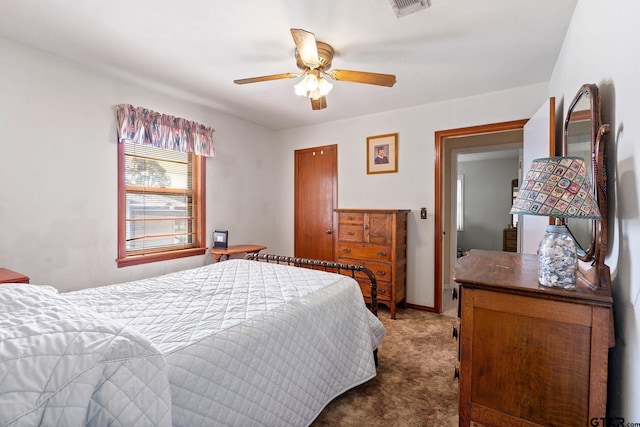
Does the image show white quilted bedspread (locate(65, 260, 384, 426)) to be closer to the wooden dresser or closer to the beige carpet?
the beige carpet

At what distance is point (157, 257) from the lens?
122 inches

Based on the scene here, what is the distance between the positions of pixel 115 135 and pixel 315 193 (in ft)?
8.15

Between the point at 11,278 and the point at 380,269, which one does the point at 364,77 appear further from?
the point at 11,278

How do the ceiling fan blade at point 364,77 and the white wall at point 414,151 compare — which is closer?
Answer: the ceiling fan blade at point 364,77

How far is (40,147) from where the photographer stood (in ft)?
7.54

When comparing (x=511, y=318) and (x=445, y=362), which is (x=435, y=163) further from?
(x=511, y=318)

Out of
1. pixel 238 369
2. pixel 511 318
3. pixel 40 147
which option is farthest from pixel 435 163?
pixel 40 147

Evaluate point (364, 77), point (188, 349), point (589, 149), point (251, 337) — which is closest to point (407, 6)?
point (364, 77)

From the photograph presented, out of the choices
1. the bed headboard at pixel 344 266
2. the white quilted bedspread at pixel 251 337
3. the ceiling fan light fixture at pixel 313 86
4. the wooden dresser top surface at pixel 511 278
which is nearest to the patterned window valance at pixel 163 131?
the bed headboard at pixel 344 266

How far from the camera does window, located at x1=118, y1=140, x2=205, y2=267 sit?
289 cm

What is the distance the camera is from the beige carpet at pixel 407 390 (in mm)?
1689

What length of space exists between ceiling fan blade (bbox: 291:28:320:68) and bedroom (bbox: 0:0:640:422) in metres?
1.38

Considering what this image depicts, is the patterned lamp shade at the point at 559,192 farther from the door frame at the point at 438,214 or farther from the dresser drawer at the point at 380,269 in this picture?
the door frame at the point at 438,214

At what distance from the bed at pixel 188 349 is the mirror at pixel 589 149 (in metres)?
1.25
